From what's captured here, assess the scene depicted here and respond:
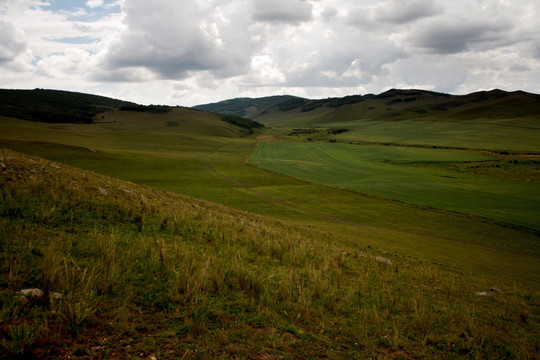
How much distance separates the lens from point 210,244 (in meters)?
12.2

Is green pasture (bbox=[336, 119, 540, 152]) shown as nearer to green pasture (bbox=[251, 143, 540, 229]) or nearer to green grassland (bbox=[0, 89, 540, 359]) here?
green pasture (bbox=[251, 143, 540, 229])

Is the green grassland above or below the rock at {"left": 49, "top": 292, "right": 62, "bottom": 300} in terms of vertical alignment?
below

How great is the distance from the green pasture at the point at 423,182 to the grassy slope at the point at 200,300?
3426 centimetres

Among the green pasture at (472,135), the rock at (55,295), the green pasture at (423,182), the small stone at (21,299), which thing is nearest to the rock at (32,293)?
the small stone at (21,299)

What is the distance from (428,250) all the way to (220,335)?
23.8 metres

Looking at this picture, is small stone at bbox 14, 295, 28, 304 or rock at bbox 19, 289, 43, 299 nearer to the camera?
small stone at bbox 14, 295, 28, 304

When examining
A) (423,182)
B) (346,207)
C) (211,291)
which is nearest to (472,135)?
(423,182)

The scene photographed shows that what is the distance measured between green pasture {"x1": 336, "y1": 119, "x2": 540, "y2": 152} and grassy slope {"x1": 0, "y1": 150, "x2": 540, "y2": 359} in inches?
4726

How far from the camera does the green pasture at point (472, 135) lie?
10986 centimetres

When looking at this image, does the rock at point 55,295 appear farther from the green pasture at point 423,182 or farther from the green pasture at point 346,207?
the green pasture at point 423,182

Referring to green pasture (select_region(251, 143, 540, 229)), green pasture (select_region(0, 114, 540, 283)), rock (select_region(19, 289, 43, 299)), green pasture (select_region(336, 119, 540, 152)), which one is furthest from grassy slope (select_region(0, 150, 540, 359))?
green pasture (select_region(336, 119, 540, 152))

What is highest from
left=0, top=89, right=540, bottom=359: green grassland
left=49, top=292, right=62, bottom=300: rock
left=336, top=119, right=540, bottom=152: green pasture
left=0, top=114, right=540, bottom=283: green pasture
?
left=336, top=119, right=540, bottom=152: green pasture

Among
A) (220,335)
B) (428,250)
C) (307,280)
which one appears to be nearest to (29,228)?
(220,335)

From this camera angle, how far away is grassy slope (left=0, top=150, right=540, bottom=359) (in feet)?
17.7
